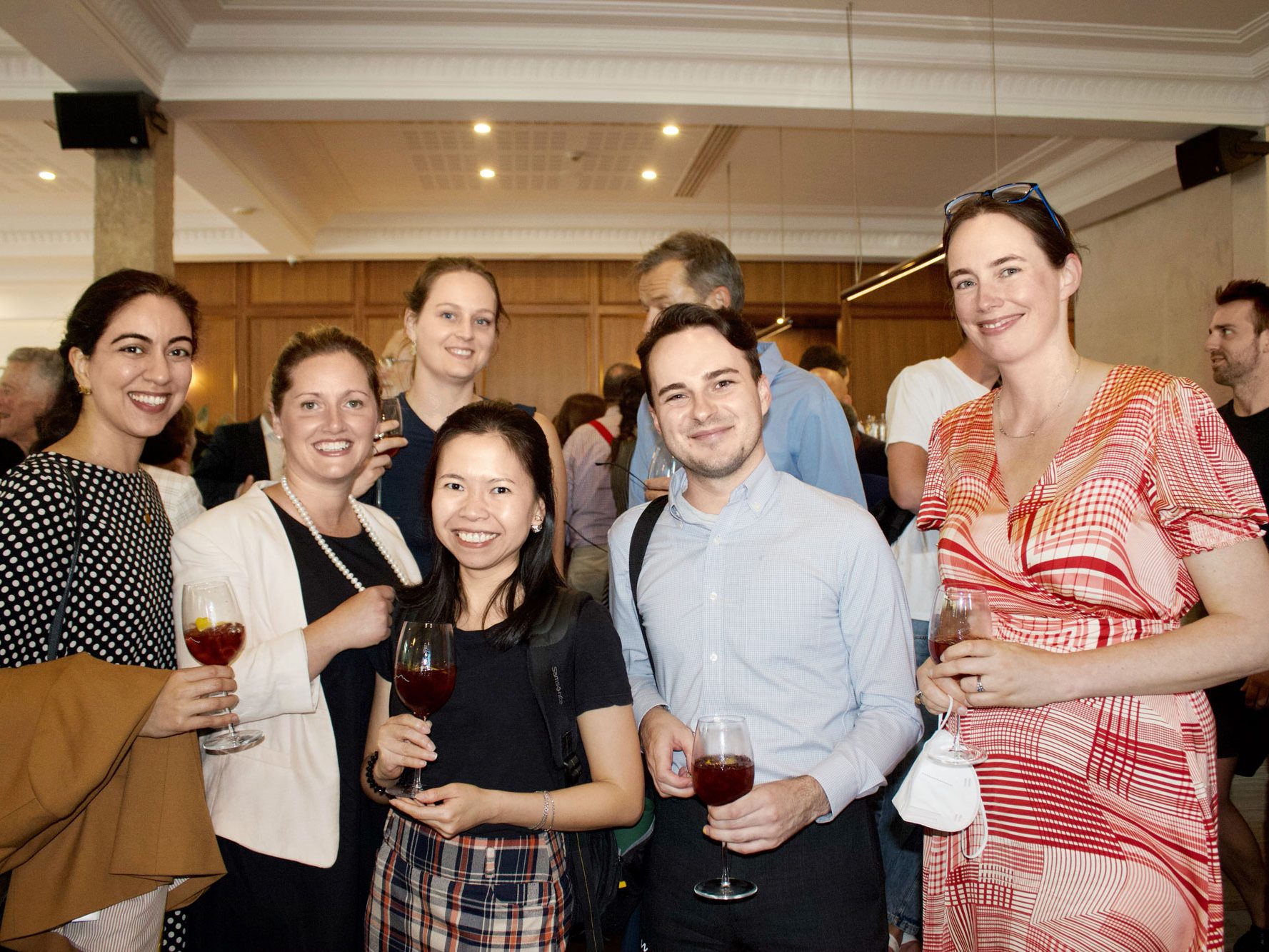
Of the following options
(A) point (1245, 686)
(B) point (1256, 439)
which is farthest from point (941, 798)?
(B) point (1256, 439)

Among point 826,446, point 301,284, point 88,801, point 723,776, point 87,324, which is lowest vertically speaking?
point 88,801

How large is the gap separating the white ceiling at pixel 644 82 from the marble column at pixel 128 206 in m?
0.38

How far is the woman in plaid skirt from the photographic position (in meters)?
1.57

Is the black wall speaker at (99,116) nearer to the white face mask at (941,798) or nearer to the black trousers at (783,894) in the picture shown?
the black trousers at (783,894)

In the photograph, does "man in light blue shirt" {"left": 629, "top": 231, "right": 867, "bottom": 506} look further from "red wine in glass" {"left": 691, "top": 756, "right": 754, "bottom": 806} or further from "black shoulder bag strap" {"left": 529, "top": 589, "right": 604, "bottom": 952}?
"red wine in glass" {"left": 691, "top": 756, "right": 754, "bottom": 806}

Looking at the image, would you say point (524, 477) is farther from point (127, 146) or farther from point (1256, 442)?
point (127, 146)

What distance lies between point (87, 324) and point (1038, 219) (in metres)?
1.93

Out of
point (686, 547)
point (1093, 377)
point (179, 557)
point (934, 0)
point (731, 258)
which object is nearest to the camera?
point (1093, 377)

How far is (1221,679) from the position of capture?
4.57 ft

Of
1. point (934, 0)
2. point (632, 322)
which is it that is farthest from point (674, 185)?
point (934, 0)

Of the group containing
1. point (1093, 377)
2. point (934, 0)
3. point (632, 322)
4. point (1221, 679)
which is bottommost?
point (1221, 679)

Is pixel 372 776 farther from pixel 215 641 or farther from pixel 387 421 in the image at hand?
pixel 387 421

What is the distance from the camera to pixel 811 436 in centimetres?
233

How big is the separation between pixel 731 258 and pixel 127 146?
14.5 feet
